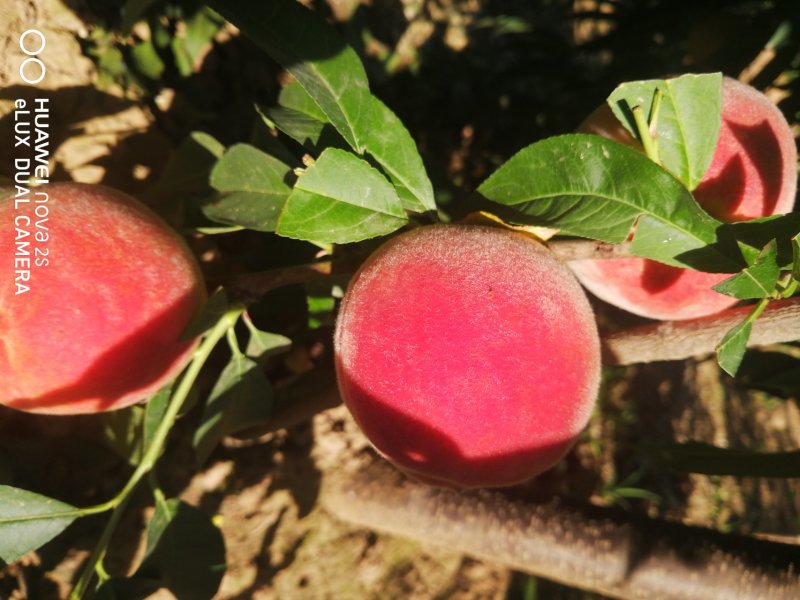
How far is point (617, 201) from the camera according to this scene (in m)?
0.72

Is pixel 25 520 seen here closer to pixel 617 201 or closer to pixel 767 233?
pixel 617 201

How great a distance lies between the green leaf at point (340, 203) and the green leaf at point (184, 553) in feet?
1.95

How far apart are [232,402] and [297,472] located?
540 millimetres

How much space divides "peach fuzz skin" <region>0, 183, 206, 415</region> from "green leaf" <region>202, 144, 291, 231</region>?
119 mm

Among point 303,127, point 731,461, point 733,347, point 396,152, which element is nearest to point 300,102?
point 303,127

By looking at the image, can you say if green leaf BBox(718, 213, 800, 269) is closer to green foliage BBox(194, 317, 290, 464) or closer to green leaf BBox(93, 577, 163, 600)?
green foliage BBox(194, 317, 290, 464)

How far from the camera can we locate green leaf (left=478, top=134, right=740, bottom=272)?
0.71 metres

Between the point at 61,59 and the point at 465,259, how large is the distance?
3.03 feet

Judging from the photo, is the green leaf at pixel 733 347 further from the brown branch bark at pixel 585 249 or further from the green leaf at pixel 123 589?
the green leaf at pixel 123 589

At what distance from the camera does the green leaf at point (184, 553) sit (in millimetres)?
971

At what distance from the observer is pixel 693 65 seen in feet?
4.93

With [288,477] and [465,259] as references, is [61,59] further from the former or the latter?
[288,477]

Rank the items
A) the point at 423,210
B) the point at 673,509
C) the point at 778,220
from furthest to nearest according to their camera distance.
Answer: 1. the point at 673,509
2. the point at 423,210
3. the point at 778,220

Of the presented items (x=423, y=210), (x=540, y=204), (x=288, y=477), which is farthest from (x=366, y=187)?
(x=288, y=477)
